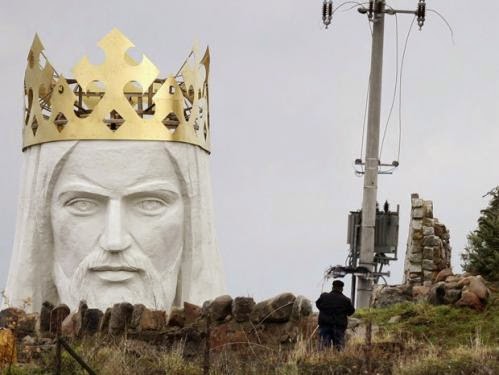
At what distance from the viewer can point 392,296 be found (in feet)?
86.1

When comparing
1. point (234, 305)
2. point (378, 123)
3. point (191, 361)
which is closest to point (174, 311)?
point (234, 305)

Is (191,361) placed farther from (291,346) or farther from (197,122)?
(197,122)

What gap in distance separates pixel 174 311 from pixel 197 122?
16.4 ft

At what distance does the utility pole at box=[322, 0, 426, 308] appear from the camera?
2950cm

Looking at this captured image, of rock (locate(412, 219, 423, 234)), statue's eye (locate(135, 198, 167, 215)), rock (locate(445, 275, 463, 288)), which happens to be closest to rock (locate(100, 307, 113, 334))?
statue's eye (locate(135, 198, 167, 215))

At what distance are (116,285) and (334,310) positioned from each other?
5656 mm

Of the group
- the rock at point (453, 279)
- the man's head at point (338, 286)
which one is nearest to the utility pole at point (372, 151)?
the rock at point (453, 279)

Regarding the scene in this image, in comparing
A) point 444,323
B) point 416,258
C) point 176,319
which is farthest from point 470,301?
point 416,258

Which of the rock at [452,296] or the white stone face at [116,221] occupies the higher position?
the white stone face at [116,221]

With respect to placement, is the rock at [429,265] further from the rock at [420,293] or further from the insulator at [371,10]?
the insulator at [371,10]

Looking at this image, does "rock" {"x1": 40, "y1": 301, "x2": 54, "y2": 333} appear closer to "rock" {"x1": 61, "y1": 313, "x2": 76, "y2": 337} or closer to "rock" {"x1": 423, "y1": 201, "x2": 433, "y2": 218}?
"rock" {"x1": 61, "y1": 313, "x2": 76, "y2": 337}

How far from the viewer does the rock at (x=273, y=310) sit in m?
20.2

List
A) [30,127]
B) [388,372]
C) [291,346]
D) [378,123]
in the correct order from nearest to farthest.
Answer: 1. [388,372]
2. [291,346]
3. [30,127]
4. [378,123]

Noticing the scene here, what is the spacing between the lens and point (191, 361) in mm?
18531
